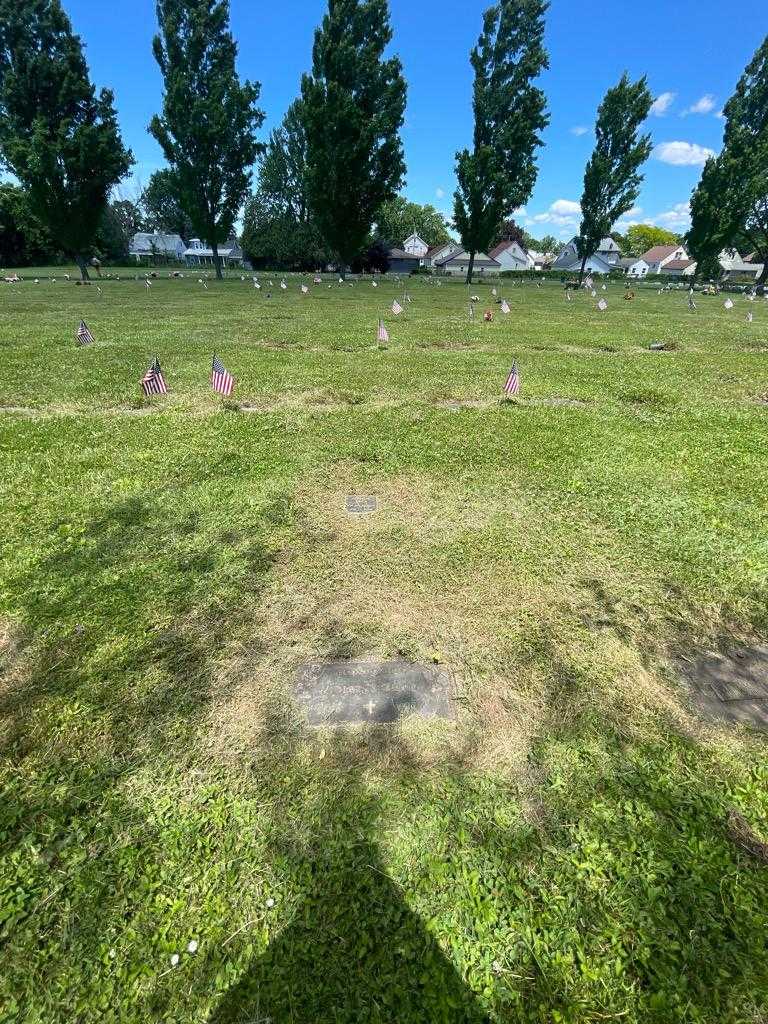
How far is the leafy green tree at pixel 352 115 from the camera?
32.4 m

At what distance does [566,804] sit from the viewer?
7.76 ft

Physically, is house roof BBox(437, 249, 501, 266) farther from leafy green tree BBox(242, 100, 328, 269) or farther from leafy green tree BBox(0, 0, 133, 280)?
leafy green tree BBox(0, 0, 133, 280)

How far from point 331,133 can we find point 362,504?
39417 millimetres

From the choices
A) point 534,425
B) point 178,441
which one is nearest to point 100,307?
point 178,441

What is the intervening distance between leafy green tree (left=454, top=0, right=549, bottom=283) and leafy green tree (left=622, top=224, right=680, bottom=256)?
108591 millimetres

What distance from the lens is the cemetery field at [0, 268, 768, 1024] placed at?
1.83 metres

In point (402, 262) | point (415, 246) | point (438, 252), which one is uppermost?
→ point (415, 246)

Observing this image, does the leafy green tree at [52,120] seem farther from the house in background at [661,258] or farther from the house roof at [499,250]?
the house in background at [661,258]

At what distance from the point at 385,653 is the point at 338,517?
197 cm

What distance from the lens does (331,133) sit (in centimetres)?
3381

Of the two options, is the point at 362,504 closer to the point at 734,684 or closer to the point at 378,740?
the point at 378,740

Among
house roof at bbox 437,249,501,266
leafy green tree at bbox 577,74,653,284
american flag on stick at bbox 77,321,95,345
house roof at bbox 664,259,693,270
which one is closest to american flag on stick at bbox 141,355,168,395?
american flag on stick at bbox 77,321,95,345

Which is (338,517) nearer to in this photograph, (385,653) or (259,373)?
(385,653)

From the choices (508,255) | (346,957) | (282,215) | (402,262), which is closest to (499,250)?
Answer: (508,255)
